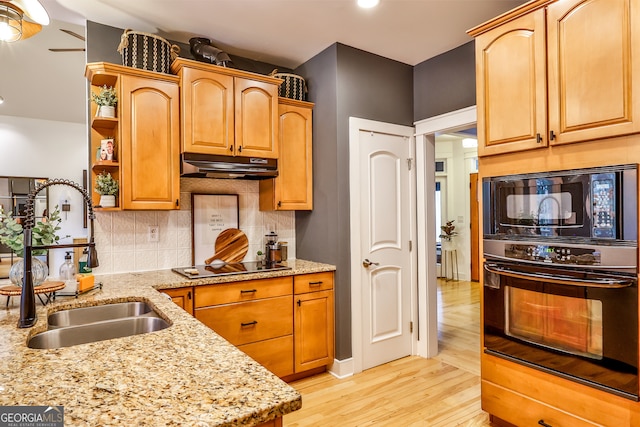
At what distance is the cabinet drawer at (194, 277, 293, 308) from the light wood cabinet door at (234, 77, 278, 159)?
0.98 meters

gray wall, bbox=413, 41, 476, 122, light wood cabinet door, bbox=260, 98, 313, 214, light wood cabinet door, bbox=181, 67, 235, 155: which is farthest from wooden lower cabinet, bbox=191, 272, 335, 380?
gray wall, bbox=413, 41, 476, 122

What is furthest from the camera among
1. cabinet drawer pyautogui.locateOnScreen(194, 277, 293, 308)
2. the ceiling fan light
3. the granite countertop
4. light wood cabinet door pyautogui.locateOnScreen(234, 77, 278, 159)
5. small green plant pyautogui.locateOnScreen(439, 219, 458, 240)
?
small green plant pyautogui.locateOnScreen(439, 219, 458, 240)

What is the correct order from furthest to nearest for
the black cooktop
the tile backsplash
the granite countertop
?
→ the tile backsplash, the black cooktop, the granite countertop

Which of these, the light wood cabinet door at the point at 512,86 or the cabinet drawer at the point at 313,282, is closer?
the light wood cabinet door at the point at 512,86

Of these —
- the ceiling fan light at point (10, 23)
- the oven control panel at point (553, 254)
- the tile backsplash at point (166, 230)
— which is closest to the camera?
the oven control panel at point (553, 254)

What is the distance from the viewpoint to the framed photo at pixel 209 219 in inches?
123

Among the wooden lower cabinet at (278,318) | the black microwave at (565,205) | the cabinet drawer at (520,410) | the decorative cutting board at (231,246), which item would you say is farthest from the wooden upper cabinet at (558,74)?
the decorative cutting board at (231,246)

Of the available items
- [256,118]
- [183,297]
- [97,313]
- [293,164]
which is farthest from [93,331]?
[293,164]

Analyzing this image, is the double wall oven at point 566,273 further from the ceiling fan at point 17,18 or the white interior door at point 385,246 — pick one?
the ceiling fan at point 17,18

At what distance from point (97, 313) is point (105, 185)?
3.33ft

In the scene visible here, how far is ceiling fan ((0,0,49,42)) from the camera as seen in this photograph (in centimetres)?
181

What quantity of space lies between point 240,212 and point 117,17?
1.68 metres

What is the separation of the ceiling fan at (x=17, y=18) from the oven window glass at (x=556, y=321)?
2813 millimetres

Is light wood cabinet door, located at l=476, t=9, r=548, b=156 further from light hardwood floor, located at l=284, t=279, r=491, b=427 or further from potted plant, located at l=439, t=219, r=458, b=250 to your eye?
potted plant, located at l=439, t=219, r=458, b=250
